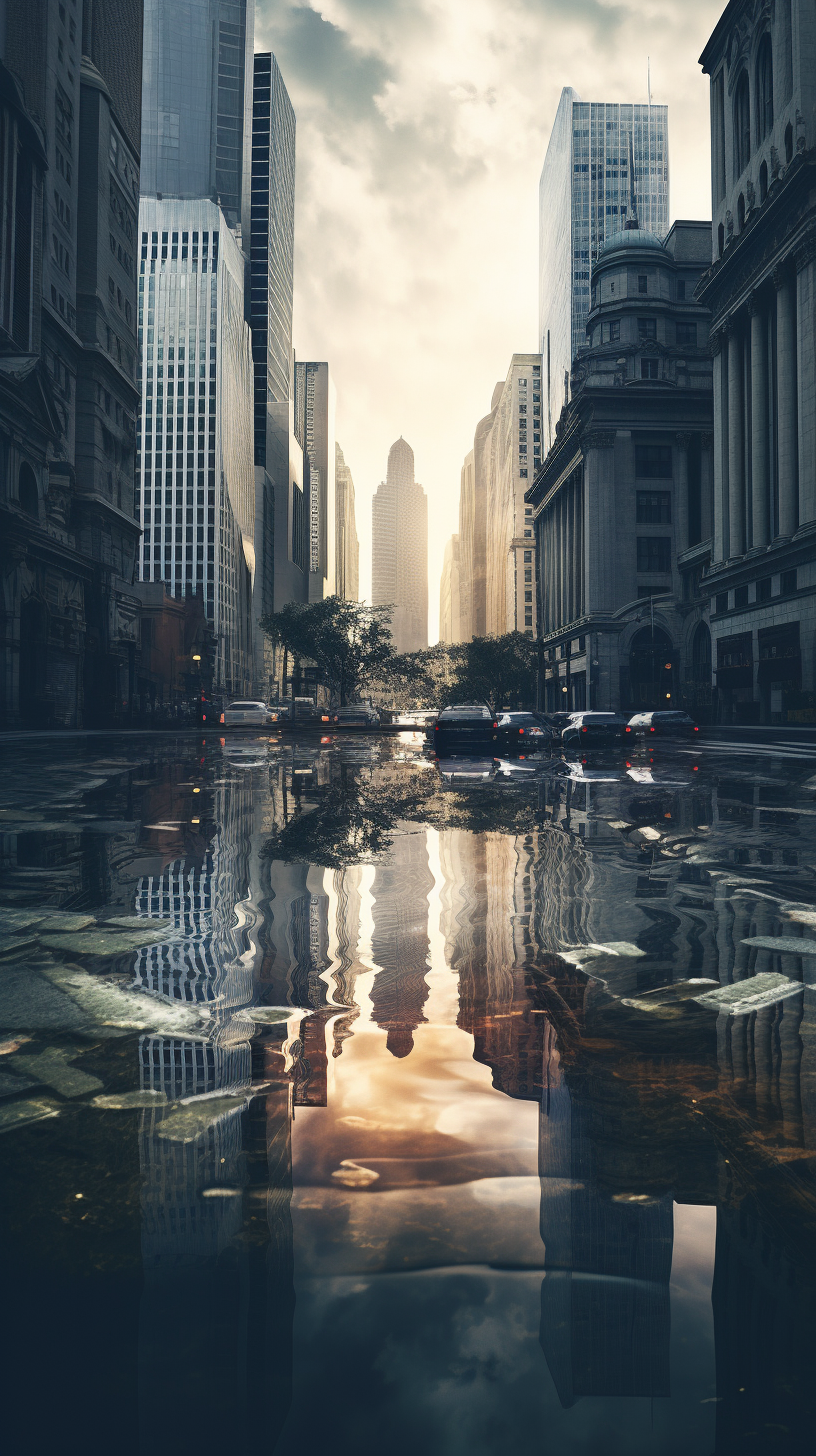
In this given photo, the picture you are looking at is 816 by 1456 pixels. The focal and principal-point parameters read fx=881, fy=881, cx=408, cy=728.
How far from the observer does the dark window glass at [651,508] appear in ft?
243

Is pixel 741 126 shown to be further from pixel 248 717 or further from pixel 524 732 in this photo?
pixel 248 717

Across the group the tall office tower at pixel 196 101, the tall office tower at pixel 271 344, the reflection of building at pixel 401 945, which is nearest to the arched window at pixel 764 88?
the reflection of building at pixel 401 945

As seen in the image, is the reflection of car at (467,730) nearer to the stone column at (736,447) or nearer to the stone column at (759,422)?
the stone column at (759,422)

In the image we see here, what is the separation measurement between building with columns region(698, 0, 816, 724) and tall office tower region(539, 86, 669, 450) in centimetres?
7007

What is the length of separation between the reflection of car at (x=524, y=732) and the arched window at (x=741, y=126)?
38.6 m

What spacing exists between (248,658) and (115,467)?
87.5 metres

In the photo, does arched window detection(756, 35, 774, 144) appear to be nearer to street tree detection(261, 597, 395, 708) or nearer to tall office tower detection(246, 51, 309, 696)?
street tree detection(261, 597, 395, 708)

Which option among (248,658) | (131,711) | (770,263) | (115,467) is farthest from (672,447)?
(248,658)

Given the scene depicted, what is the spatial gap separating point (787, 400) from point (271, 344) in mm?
134848

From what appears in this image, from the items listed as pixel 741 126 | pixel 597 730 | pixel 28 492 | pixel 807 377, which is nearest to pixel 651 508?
pixel 741 126

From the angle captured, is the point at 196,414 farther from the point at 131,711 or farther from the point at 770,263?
the point at 770,263

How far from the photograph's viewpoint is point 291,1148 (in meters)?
2.54

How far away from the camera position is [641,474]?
7419cm

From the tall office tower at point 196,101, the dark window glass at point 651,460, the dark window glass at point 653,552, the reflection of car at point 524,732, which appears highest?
the tall office tower at point 196,101
